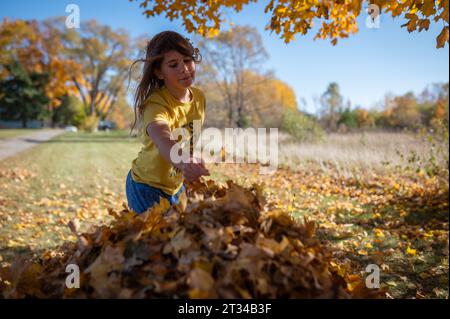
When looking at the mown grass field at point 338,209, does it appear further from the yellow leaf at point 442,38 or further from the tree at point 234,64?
the tree at point 234,64

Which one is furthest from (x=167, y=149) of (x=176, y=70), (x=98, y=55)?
(x=98, y=55)

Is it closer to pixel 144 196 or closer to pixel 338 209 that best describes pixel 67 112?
pixel 338 209

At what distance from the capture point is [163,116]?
1998 mm

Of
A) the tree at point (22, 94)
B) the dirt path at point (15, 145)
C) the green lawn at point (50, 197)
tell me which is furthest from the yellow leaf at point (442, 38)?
the tree at point (22, 94)

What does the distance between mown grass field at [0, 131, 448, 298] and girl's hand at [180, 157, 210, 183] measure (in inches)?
11.1

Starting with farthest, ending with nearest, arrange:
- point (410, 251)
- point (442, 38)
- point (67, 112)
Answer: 1. point (67, 112)
2. point (410, 251)
3. point (442, 38)

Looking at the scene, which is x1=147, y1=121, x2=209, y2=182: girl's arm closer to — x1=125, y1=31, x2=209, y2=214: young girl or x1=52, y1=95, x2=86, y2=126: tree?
x1=125, y1=31, x2=209, y2=214: young girl

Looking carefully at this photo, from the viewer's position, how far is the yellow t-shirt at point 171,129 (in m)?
2.06

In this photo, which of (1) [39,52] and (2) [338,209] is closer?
A: (2) [338,209]

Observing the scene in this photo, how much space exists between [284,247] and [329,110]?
20.3 m

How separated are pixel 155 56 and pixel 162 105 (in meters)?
0.34

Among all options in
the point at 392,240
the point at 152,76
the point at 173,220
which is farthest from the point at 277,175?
the point at 173,220

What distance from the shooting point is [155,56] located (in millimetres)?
2129

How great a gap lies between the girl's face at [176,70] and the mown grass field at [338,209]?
0.80 metres
